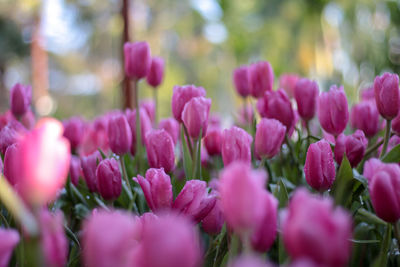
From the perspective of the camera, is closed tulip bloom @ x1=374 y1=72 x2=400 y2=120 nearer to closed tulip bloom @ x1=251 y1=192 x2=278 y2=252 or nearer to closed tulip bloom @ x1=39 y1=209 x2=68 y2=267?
closed tulip bloom @ x1=251 y1=192 x2=278 y2=252

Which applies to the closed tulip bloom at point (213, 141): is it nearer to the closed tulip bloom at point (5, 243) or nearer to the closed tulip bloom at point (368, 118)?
the closed tulip bloom at point (368, 118)

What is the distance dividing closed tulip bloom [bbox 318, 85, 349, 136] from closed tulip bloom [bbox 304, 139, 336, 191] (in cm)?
14

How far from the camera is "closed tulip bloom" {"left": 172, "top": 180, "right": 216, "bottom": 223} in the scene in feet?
1.37

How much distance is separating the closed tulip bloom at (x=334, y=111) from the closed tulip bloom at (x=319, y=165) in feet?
0.46

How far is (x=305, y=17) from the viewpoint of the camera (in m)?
9.45

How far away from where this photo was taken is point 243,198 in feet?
0.81

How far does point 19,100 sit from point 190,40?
14232 millimetres

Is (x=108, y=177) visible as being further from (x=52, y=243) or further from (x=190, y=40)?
(x=190, y=40)

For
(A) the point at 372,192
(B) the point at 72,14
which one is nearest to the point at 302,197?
(A) the point at 372,192

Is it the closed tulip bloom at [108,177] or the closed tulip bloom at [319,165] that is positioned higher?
the closed tulip bloom at [319,165]

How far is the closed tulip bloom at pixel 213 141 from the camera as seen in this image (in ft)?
2.39

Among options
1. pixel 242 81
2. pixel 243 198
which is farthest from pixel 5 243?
pixel 242 81

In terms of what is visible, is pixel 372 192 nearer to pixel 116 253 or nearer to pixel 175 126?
pixel 116 253

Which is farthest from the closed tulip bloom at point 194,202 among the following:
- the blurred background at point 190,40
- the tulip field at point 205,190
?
the blurred background at point 190,40
